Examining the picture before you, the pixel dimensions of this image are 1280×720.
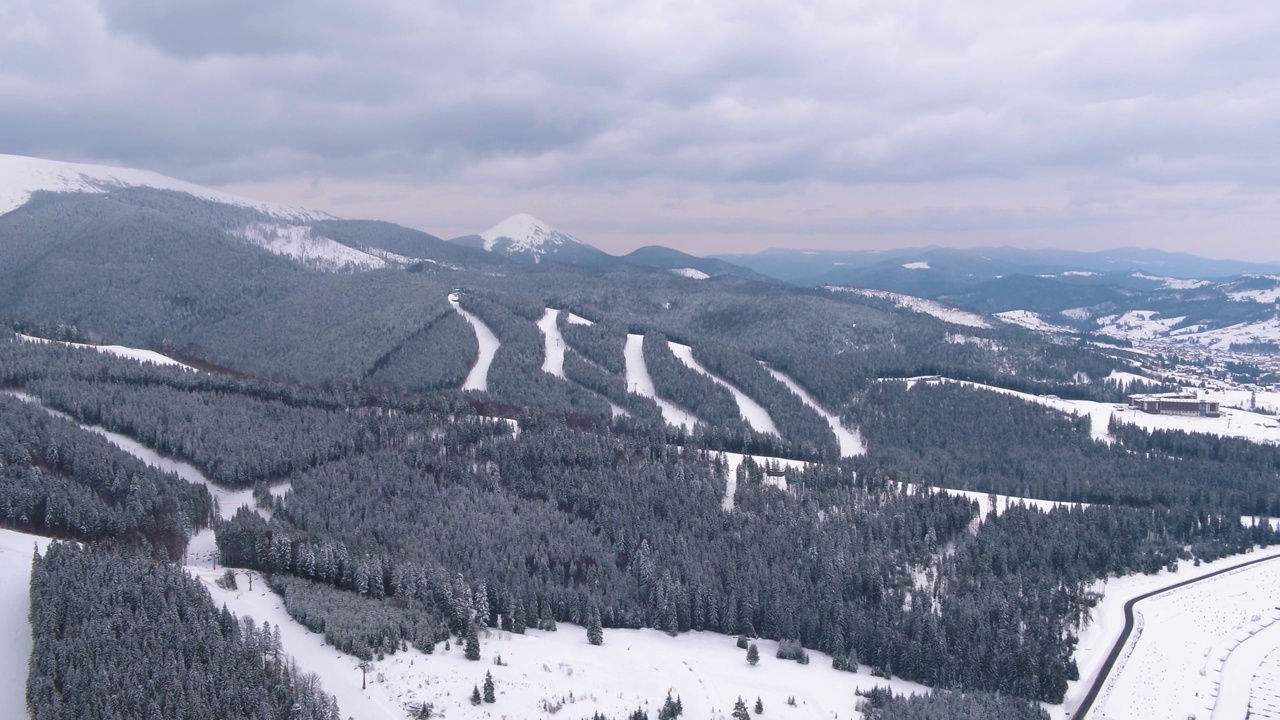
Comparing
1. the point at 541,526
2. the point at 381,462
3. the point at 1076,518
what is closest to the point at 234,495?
the point at 381,462

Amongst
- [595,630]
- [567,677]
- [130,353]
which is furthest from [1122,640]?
[130,353]

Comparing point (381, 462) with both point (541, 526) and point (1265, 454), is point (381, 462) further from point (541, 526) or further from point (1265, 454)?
point (1265, 454)

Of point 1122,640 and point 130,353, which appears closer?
point 1122,640

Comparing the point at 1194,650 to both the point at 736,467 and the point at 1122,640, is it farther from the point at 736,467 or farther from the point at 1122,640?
the point at 736,467

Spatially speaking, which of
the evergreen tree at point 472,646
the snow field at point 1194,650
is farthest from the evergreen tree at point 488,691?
the snow field at point 1194,650

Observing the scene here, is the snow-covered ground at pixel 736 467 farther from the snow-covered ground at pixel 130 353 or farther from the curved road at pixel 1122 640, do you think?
the snow-covered ground at pixel 130 353

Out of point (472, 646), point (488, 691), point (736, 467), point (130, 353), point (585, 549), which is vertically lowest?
point (488, 691)
